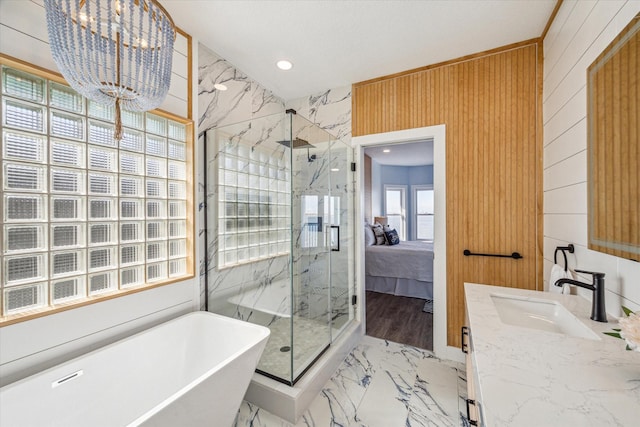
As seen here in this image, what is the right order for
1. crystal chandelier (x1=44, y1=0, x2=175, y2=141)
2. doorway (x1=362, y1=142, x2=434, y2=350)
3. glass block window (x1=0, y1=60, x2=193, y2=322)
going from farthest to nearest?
1. doorway (x1=362, y1=142, x2=434, y2=350)
2. glass block window (x1=0, y1=60, x2=193, y2=322)
3. crystal chandelier (x1=44, y1=0, x2=175, y2=141)

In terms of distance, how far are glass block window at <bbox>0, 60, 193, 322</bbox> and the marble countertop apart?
1.84 m

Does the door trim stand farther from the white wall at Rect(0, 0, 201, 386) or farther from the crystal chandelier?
the white wall at Rect(0, 0, 201, 386)

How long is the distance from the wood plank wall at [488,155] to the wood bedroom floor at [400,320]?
523 millimetres

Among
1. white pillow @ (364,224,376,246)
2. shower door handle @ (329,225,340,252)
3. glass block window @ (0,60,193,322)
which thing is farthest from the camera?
white pillow @ (364,224,376,246)

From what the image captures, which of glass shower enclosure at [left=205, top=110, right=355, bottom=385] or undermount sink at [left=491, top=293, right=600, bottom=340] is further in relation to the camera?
glass shower enclosure at [left=205, top=110, right=355, bottom=385]

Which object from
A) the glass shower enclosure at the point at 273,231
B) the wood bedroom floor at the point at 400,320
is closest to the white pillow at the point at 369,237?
the wood bedroom floor at the point at 400,320

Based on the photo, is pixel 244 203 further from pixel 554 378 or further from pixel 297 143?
pixel 554 378

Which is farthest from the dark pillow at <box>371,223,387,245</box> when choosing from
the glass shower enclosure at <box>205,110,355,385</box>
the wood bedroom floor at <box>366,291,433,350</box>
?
the glass shower enclosure at <box>205,110,355,385</box>

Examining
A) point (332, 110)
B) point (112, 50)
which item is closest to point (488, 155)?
point (332, 110)

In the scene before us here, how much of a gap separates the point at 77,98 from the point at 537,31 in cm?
299

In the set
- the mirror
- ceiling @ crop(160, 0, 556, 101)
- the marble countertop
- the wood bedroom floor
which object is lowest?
the wood bedroom floor

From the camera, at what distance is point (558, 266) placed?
1621 mm

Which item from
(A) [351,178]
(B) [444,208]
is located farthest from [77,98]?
(B) [444,208]

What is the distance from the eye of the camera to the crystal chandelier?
953 millimetres
